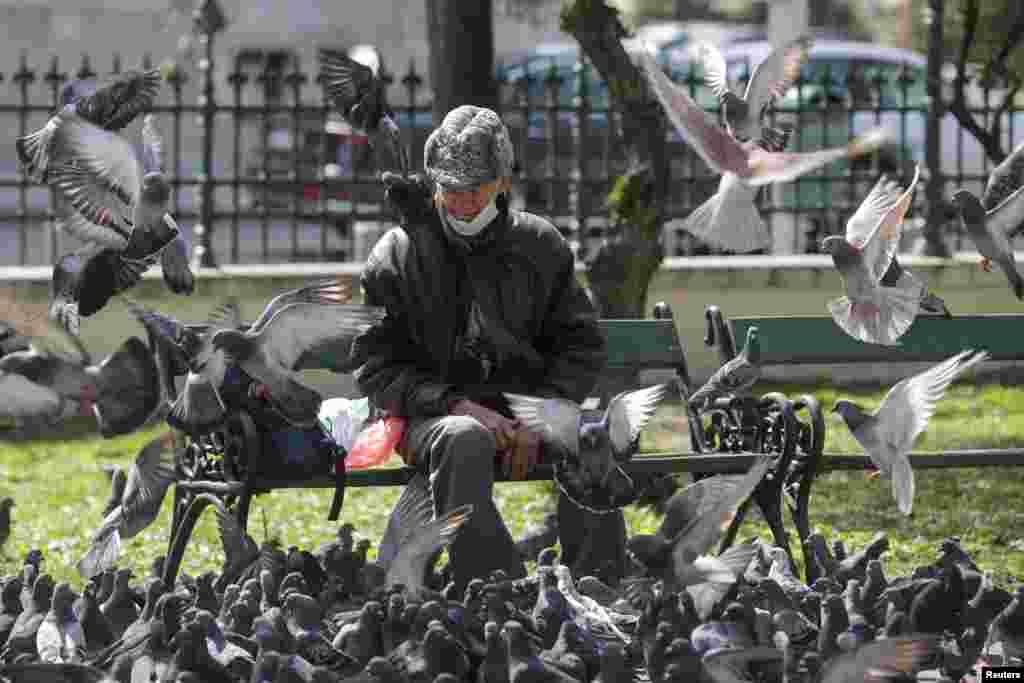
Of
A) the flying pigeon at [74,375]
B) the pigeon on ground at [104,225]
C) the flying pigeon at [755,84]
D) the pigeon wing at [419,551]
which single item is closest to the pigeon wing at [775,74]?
the flying pigeon at [755,84]

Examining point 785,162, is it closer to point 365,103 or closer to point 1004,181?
point 1004,181

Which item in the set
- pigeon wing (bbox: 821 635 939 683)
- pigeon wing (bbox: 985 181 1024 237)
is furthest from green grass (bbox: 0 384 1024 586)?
pigeon wing (bbox: 821 635 939 683)

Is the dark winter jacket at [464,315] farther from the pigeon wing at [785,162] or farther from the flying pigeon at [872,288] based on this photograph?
the flying pigeon at [872,288]

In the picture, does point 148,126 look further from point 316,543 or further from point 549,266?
point 316,543

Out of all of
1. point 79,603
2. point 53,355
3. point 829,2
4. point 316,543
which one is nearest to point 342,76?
point 53,355

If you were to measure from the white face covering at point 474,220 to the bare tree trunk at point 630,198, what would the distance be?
2.94 meters

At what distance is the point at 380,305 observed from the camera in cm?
545

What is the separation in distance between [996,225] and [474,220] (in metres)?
1.37

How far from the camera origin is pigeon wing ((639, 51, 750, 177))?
16.6 ft

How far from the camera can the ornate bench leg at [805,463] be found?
19.8 ft

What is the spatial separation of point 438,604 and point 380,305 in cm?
106

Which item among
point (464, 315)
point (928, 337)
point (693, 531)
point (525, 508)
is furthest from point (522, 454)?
point (525, 508)

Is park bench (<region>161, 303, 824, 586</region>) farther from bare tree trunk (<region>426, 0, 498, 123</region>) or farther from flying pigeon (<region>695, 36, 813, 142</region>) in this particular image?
bare tree trunk (<region>426, 0, 498, 123</region>)

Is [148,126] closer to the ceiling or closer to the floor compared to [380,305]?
closer to the ceiling
